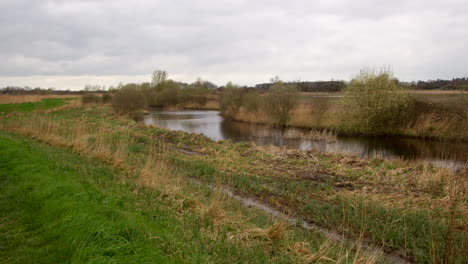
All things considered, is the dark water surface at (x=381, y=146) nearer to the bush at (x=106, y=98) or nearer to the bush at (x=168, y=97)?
the bush at (x=168, y=97)

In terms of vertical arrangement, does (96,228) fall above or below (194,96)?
below

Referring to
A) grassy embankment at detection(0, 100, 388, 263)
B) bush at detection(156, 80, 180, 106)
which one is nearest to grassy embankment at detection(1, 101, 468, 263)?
grassy embankment at detection(0, 100, 388, 263)

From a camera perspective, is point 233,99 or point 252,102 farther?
point 233,99

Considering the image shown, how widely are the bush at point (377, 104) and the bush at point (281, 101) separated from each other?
5.29 metres

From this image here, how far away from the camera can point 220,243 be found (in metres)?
4.36

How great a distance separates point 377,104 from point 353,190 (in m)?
17.3

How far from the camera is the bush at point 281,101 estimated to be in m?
29.0

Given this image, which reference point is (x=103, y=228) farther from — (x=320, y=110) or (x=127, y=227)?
(x=320, y=110)

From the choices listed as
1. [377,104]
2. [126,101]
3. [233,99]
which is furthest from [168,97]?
[377,104]

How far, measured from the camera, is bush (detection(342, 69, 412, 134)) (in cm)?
2366

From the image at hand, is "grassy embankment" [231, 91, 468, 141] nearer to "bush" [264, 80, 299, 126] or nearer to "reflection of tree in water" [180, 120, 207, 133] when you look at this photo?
"bush" [264, 80, 299, 126]

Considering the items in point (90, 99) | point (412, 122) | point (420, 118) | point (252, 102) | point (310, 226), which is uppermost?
point (90, 99)

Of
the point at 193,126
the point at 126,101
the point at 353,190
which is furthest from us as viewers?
the point at 126,101

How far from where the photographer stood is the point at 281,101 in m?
29.3
